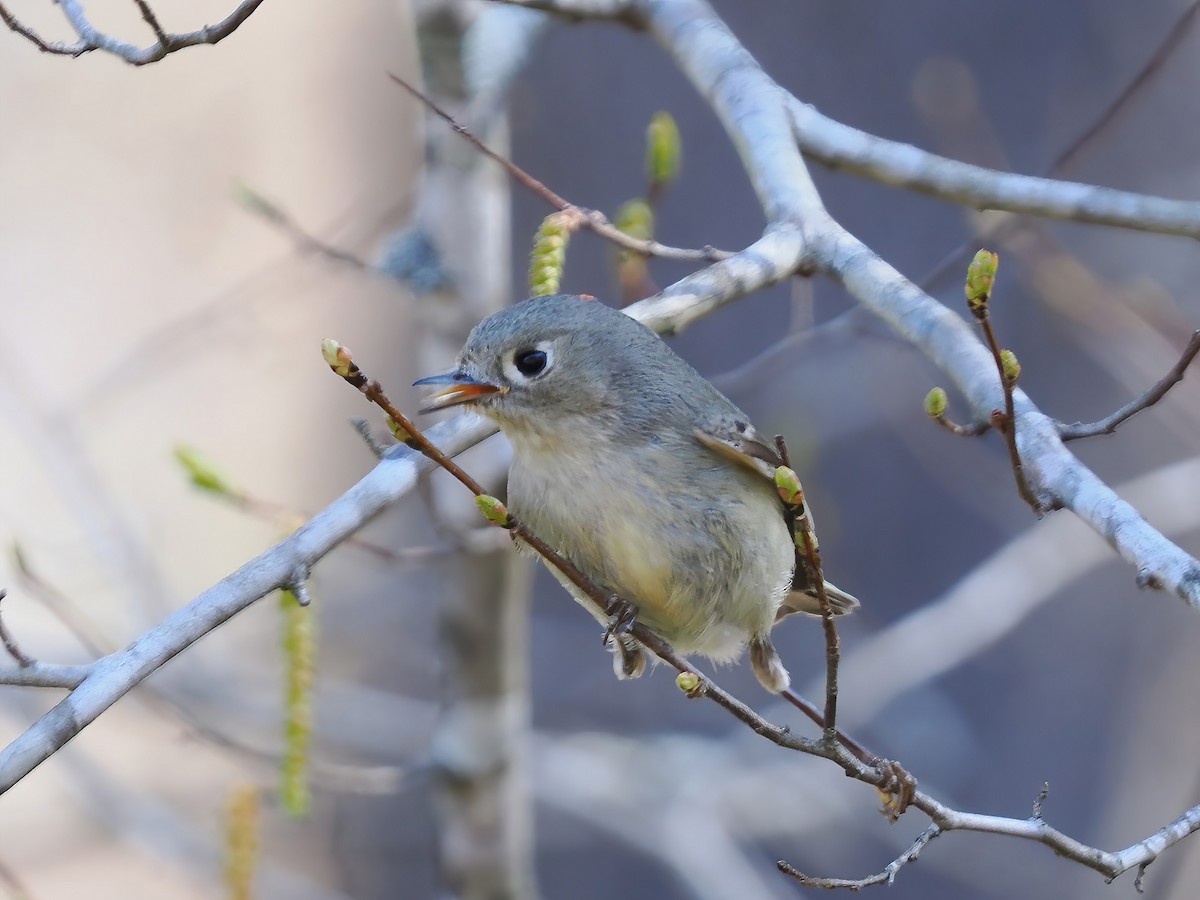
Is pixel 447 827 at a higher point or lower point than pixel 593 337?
lower

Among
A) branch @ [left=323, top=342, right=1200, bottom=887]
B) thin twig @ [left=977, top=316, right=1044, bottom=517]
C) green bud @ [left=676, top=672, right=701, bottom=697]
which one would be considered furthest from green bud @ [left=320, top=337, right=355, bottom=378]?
thin twig @ [left=977, top=316, right=1044, bottom=517]

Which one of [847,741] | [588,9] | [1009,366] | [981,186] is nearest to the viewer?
[1009,366]

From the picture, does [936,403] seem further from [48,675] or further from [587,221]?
[48,675]

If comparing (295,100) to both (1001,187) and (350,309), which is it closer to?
(350,309)

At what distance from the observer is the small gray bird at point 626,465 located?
1844mm

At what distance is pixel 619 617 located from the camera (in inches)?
72.4

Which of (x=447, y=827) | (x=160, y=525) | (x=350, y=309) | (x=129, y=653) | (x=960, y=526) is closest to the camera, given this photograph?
(x=129, y=653)

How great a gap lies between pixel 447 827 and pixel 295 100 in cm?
292

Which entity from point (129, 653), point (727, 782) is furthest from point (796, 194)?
point (727, 782)

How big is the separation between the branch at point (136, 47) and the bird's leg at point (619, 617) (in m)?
0.94

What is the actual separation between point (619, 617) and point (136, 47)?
1.04 metres

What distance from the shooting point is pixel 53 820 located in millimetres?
4219

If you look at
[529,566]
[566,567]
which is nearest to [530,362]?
[566,567]

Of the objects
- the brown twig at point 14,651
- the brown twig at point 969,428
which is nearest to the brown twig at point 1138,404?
the brown twig at point 969,428
